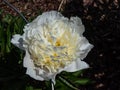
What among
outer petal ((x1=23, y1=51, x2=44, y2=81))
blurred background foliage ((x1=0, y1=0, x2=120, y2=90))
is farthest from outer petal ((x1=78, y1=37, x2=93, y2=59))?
blurred background foliage ((x1=0, y1=0, x2=120, y2=90))

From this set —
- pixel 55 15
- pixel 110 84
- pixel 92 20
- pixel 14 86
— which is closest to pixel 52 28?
pixel 55 15

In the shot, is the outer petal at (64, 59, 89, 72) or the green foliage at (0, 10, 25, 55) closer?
the outer petal at (64, 59, 89, 72)

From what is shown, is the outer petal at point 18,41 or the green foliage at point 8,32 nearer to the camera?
the outer petal at point 18,41

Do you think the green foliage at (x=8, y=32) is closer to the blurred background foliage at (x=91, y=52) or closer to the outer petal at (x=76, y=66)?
the blurred background foliage at (x=91, y=52)

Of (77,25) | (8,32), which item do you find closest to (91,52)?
(8,32)

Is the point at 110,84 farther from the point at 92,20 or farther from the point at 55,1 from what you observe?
the point at 55,1

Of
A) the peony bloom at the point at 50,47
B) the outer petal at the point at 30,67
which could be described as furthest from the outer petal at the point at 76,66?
the outer petal at the point at 30,67

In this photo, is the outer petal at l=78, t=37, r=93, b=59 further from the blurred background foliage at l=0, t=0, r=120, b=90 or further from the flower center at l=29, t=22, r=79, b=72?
the blurred background foliage at l=0, t=0, r=120, b=90
